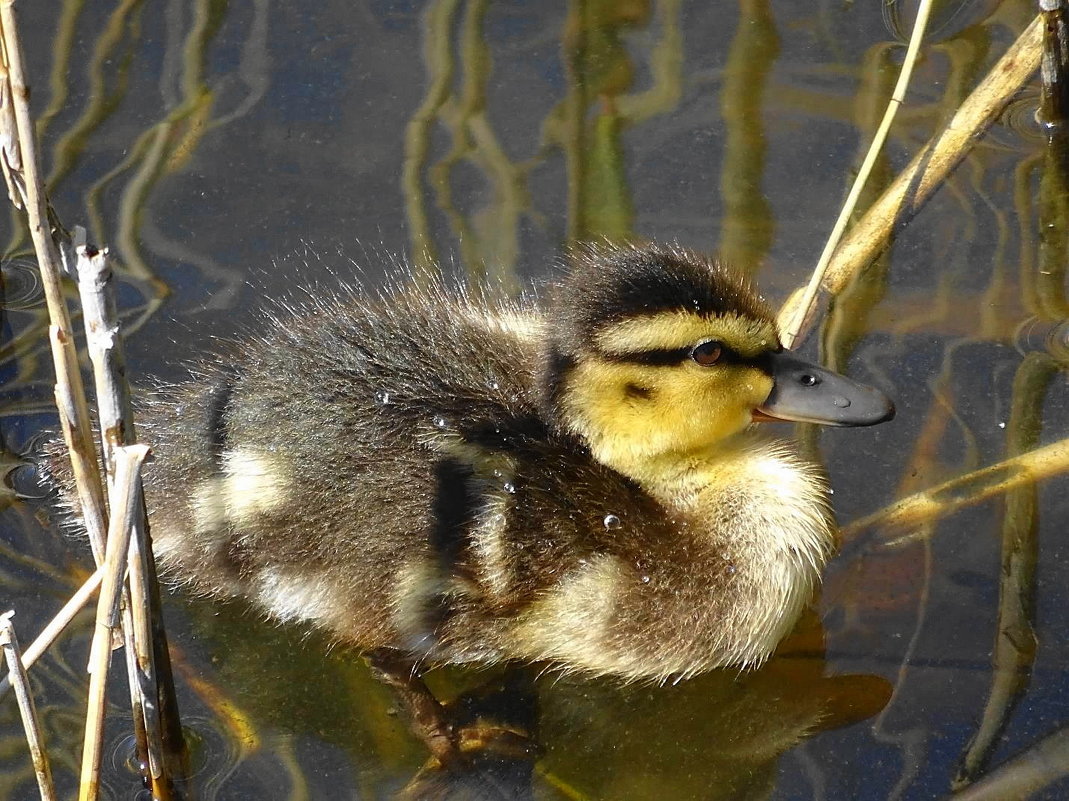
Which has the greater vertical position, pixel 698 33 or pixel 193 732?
pixel 698 33

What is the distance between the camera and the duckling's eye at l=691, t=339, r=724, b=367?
2562 mm

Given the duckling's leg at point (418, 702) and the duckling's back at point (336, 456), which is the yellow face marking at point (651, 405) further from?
the duckling's leg at point (418, 702)

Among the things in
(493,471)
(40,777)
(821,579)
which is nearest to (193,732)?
(40,777)

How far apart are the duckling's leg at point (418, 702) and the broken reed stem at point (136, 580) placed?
1.22 ft

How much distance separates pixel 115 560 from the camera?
191cm

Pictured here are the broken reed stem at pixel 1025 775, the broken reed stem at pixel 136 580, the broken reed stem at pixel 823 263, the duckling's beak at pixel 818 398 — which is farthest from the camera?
the broken reed stem at pixel 823 263

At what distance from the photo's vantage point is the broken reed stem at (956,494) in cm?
281

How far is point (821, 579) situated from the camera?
277 centimetres

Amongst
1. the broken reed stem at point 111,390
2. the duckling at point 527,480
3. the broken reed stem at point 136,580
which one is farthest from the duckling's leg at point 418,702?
the broken reed stem at point 111,390

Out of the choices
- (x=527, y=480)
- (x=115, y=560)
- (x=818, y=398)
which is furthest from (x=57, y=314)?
(x=818, y=398)

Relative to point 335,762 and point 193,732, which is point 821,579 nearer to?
point 335,762

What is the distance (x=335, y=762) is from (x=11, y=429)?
3.27 ft

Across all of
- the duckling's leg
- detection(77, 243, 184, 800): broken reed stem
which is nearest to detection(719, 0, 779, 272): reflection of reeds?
the duckling's leg

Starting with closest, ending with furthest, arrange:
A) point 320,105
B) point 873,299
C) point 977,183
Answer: point 873,299 → point 977,183 → point 320,105
